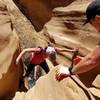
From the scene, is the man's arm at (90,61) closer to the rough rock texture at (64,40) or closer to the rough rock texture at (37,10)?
the rough rock texture at (64,40)

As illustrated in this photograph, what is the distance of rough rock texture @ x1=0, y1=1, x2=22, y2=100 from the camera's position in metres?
5.04

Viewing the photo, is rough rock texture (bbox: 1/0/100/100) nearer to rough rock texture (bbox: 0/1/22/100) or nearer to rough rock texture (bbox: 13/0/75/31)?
rough rock texture (bbox: 13/0/75/31)

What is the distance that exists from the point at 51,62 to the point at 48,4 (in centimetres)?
240

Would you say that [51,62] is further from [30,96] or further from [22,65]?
[30,96]

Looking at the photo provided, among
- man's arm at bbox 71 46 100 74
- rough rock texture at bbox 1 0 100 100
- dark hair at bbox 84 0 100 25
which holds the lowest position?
rough rock texture at bbox 1 0 100 100

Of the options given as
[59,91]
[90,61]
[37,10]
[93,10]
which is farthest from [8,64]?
[37,10]

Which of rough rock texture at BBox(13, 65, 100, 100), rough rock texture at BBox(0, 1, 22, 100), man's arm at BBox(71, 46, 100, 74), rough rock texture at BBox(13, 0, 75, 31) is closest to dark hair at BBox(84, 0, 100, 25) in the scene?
man's arm at BBox(71, 46, 100, 74)

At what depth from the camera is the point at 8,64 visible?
16.7 ft

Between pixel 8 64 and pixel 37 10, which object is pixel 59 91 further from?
pixel 37 10

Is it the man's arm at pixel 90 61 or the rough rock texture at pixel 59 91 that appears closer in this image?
the man's arm at pixel 90 61

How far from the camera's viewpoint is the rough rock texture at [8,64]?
16.5ft

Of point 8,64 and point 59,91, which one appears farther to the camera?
point 8,64

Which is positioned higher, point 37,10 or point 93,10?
point 93,10

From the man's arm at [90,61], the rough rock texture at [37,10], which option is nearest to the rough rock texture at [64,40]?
the rough rock texture at [37,10]
